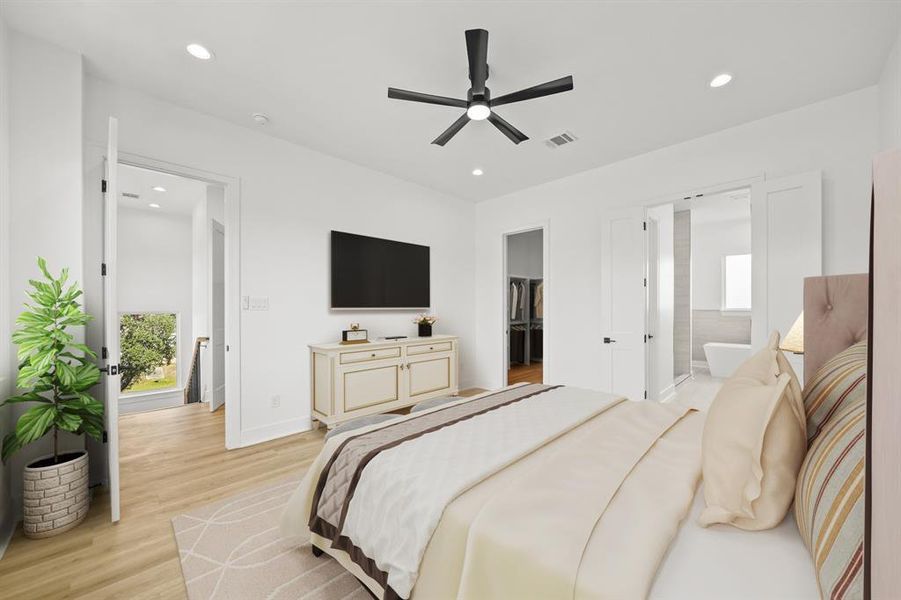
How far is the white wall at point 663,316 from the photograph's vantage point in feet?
13.4

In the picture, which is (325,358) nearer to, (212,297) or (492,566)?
(212,297)

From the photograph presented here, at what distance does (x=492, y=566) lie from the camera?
3.01 ft

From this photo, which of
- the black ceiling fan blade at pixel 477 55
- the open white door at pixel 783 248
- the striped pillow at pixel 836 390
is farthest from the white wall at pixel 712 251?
the striped pillow at pixel 836 390

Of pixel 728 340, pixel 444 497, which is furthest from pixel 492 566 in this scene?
pixel 728 340

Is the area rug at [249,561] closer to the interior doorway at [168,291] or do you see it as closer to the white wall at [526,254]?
the interior doorway at [168,291]

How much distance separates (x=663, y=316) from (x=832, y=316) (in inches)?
121

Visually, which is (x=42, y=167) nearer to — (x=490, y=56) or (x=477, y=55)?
(x=477, y=55)

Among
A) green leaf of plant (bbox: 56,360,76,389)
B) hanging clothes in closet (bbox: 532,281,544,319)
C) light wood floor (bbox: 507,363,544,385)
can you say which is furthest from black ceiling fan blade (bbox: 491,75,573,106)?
hanging clothes in closet (bbox: 532,281,544,319)

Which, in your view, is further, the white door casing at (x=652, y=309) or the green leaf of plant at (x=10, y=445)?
the white door casing at (x=652, y=309)

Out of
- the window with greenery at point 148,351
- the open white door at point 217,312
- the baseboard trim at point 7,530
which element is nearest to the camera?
the baseboard trim at point 7,530

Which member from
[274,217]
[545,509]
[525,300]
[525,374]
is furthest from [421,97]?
[525,300]

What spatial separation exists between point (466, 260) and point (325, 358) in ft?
8.56

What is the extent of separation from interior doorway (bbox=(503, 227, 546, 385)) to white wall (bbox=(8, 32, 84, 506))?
5923 millimetres

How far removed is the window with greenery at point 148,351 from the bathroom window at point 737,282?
9.36 m
